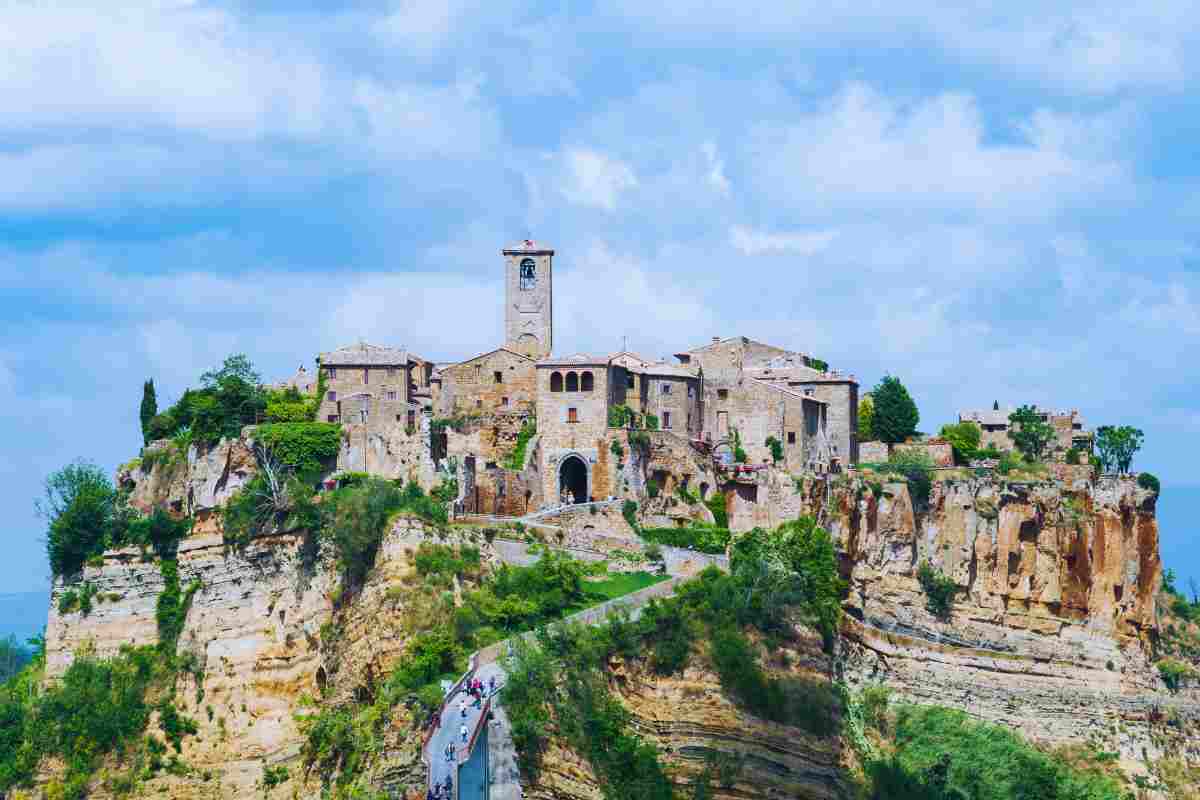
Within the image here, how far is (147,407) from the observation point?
7831cm

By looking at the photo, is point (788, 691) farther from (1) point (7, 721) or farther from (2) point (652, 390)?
(1) point (7, 721)

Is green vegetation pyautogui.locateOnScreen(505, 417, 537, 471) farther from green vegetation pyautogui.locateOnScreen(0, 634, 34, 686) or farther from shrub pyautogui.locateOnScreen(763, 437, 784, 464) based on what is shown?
green vegetation pyautogui.locateOnScreen(0, 634, 34, 686)

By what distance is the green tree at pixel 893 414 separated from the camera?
83000 millimetres

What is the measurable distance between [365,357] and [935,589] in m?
25.6

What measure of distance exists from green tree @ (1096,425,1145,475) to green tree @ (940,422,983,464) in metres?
5.50

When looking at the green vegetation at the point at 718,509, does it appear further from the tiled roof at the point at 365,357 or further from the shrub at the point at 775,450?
the tiled roof at the point at 365,357

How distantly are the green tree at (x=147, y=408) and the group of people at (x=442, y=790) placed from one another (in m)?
31.5

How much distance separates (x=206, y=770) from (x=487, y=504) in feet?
47.1

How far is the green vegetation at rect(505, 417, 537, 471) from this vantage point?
73.6 meters

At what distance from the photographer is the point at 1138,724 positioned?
7712 cm

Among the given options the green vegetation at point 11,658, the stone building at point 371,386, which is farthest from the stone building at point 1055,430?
the green vegetation at point 11,658

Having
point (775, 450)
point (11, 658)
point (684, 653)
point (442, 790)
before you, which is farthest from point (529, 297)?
point (11, 658)

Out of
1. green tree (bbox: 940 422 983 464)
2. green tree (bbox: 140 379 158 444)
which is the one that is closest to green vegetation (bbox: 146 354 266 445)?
green tree (bbox: 140 379 158 444)

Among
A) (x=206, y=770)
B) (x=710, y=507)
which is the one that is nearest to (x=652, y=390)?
(x=710, y=507)
